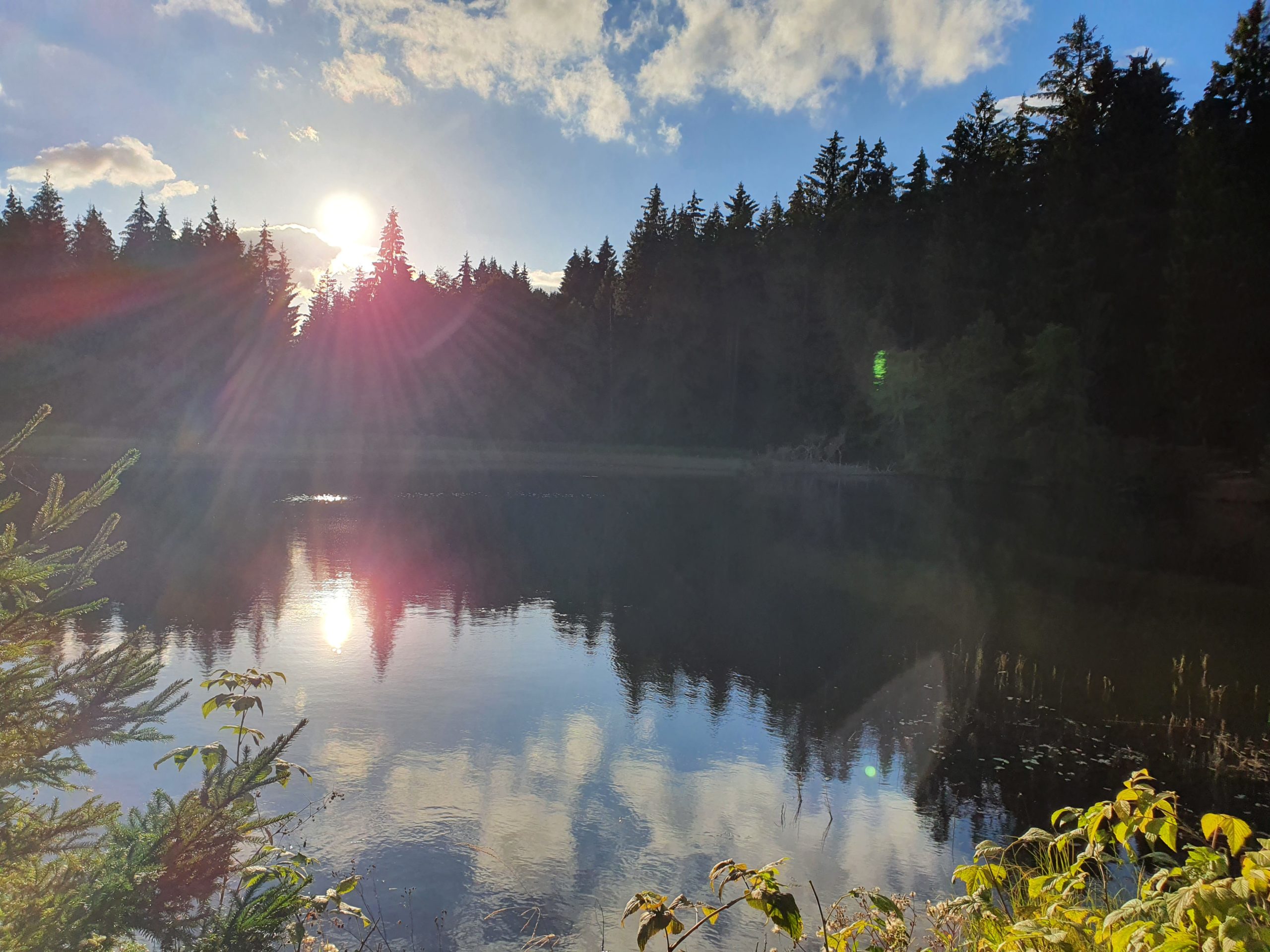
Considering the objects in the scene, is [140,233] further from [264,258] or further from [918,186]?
[918,186]

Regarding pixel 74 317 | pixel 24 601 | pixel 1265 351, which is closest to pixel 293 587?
pixel 24 601

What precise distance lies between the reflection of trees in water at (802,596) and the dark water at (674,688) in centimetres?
9

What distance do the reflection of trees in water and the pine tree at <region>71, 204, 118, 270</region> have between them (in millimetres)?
35846

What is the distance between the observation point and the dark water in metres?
7.09

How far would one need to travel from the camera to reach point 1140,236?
4428 cm

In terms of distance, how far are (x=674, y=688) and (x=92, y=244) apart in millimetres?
71101

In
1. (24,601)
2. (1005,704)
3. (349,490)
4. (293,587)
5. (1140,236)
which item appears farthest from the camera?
(1140,236)

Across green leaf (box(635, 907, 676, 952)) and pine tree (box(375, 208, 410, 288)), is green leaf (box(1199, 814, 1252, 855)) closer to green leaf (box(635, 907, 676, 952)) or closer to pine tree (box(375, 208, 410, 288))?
green leaf (box(635, 907, 676, 952))

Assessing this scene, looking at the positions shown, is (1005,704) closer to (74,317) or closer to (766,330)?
(766,330)

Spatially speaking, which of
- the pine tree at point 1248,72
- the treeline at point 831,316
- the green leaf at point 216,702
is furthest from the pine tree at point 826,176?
the green leaf at point 216,702

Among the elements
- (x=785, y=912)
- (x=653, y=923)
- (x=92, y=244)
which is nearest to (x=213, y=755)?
(x=653, y=923)

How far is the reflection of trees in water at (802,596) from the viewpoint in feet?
34.9

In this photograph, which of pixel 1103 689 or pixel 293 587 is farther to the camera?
pixel 293 587

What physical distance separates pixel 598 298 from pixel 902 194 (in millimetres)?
26635
